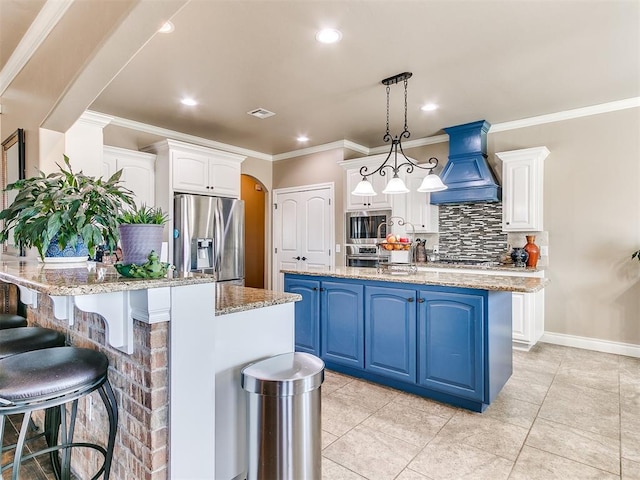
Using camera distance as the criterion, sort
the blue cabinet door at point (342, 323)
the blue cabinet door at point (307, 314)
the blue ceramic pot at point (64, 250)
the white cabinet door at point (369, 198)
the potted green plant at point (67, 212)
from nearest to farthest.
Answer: the potted green plant at point (67, 212) < the blue ceramic pot at point (64, 250) < the blue cabinet door at point (342, 323) < the blue cabinet door at point (307, 314) < the white cabinet door at point (369, 198)

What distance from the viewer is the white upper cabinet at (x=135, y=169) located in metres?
4.13

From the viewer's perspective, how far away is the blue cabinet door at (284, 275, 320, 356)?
338cm

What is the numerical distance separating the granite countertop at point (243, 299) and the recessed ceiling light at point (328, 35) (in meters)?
1.82

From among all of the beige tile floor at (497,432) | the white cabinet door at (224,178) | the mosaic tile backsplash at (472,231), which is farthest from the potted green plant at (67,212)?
the mosaic tile backsplash at (472,231)

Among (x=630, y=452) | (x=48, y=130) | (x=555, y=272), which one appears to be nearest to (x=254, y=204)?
(x=48, y=130)

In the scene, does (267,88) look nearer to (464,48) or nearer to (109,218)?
(464,48)

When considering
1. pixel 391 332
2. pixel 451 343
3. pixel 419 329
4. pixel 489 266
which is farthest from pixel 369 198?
pixel 451 343

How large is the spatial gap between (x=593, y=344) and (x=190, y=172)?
4.97m

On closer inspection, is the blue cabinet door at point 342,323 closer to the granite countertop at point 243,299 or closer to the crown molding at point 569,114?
the granite countertop at point 243,299

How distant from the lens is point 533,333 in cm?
399

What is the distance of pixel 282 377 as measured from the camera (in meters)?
1.54

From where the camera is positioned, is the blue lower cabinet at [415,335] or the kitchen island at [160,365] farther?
the blue lower cabinet at [415,335]

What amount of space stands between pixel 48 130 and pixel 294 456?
108 inches

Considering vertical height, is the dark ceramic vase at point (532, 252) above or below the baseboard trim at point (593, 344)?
above
